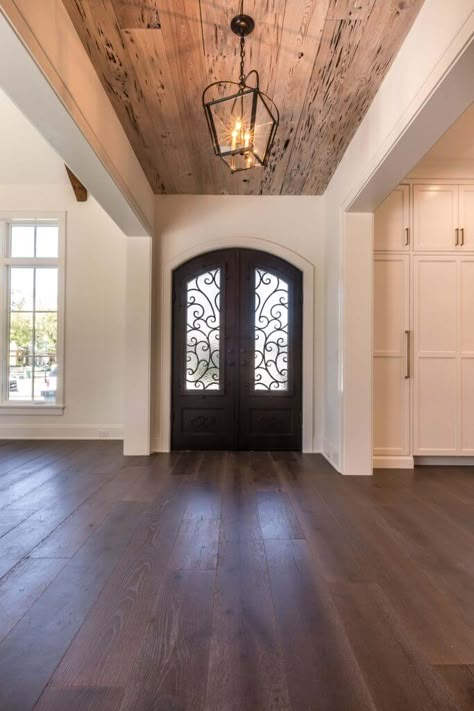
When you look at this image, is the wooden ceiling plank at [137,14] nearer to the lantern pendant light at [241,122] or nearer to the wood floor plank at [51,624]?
the lantern pendant light at [241,122]

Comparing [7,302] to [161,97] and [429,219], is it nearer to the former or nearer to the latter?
[161,97]

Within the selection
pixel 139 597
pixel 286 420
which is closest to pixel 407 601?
pixel 139 597

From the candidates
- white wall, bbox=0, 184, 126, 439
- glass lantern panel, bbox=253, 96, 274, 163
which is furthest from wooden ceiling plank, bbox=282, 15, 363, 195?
white wall, bbox=0, 184, 126, 439

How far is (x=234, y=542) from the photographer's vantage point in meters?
2.16

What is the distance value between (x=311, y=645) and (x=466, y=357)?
3.25 metres

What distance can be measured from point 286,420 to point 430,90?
10.7 ft

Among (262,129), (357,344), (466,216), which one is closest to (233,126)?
(262,129)

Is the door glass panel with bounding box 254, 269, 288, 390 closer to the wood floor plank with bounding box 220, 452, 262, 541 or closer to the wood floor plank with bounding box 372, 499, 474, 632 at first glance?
the wood floor plank with bounding box 220, 452, 262, 541

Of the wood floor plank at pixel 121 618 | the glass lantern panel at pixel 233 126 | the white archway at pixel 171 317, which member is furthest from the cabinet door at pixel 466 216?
the wood floor plank at pixel 121 618

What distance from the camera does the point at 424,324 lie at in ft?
12.4

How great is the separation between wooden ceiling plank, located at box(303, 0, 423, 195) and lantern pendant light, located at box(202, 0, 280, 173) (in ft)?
2.11

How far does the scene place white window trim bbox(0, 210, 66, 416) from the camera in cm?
493

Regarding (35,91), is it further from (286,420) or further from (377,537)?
(286,420)

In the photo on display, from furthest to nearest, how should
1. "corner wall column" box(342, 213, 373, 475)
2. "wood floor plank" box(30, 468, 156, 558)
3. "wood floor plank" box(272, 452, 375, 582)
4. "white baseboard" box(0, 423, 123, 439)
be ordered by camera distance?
1. "white baseboard" box(0, 423, 123, 439)
2. "corner wall column" box(342, 213, 373, 475)
3. "wood floor plank" box(30, 468, 156, 558)
4. "wood floor plank" box(272, 452, 375, 582)
